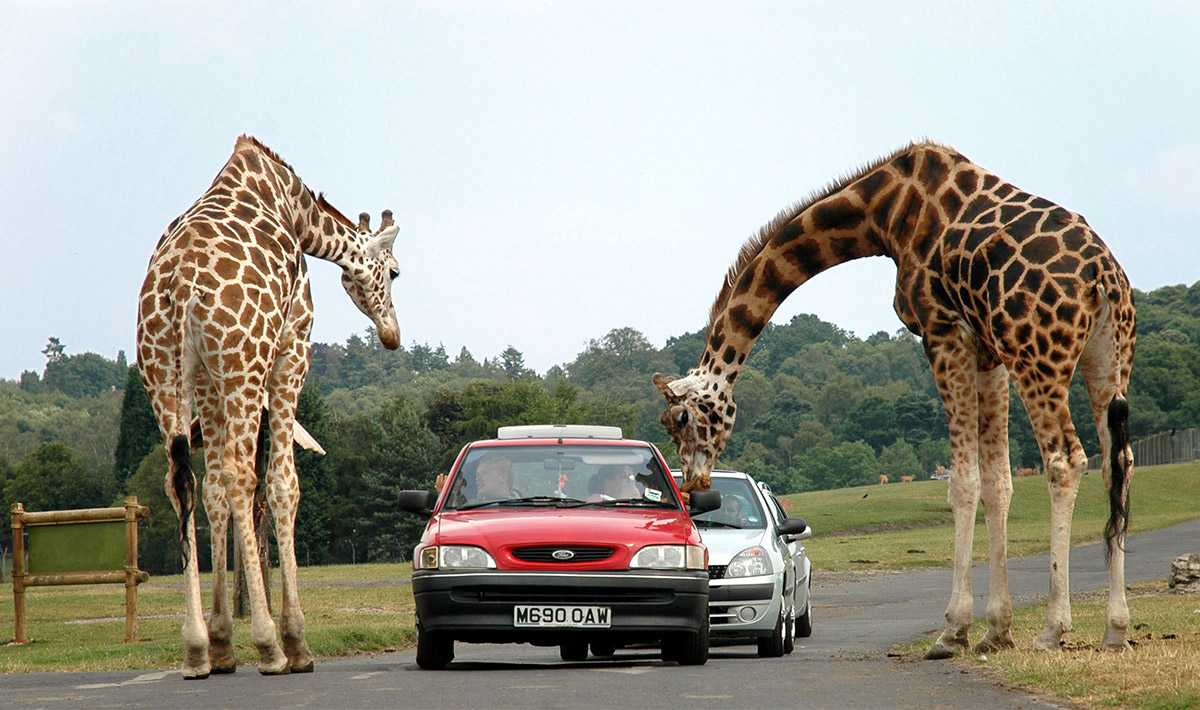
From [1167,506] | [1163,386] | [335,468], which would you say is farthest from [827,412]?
[1167,506]

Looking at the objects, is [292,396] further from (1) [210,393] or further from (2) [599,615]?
(2) [599,615]

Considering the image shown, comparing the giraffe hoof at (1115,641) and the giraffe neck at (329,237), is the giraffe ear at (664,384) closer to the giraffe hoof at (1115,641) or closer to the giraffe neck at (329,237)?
the giraffe neck at (329,237)

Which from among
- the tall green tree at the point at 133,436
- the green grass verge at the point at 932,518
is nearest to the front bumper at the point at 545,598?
the green grass verge at the point at 932,518

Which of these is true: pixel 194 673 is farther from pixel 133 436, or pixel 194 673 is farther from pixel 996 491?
pixel 133 436

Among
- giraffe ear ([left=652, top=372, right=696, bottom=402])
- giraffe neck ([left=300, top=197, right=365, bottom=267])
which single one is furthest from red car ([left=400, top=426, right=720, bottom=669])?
giraffe ear ([left=652, top=372, right=696, bottom=402])

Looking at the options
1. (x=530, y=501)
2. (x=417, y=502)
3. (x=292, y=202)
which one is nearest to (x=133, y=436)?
(x=292, y=202)

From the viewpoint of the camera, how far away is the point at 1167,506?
269 ft

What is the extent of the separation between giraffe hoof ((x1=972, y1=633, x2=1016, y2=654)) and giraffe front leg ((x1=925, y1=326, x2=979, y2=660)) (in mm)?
166

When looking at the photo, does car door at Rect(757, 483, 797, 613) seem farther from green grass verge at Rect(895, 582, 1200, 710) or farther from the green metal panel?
the green metal panel

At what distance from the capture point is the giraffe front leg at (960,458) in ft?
48.9

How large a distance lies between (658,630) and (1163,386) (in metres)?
121

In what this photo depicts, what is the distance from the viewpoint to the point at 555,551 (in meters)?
13.4

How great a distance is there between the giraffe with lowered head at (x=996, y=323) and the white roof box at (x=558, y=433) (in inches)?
111

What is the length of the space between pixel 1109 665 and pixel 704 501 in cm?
382
